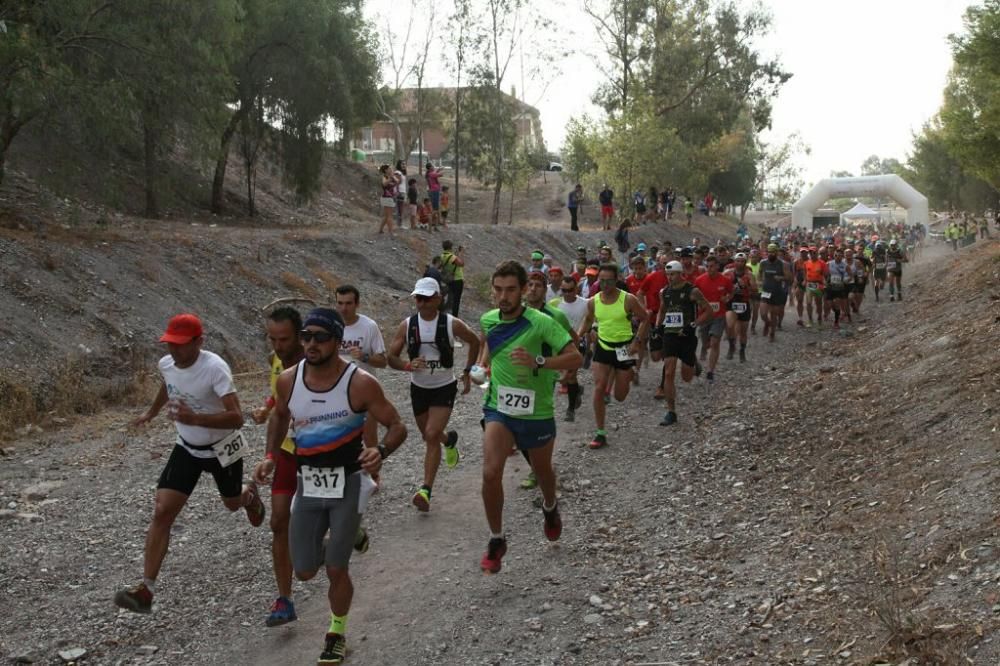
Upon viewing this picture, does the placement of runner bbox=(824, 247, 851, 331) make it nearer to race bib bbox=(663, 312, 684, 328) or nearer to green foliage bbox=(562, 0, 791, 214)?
race bib bbox=(663, 312, 684, 328)

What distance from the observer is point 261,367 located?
15.6 meters

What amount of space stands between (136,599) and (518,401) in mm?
2638

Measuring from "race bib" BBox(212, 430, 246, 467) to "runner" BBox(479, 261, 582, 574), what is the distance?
1.61m

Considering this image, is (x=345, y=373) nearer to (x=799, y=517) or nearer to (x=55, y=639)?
(x=55, y=639)

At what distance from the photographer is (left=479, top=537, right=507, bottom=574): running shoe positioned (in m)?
6.44

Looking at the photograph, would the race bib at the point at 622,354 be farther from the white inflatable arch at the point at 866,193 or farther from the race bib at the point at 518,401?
the white inflatable arch at the point at 866,193

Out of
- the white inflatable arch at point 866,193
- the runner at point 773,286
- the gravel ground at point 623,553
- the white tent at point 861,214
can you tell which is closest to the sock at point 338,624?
the gravel ground at point 623,553

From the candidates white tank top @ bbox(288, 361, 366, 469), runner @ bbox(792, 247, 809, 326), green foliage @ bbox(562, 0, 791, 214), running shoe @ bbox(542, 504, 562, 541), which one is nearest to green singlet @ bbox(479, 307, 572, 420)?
running shoe @ bbox(542, 504, 562, 541)

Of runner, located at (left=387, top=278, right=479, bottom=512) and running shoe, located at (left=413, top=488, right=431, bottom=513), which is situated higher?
runner, located at (left=387, top=278, right=479, bottom=512)

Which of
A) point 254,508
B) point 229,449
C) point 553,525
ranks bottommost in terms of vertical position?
point 553,525

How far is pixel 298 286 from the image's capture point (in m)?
19.6

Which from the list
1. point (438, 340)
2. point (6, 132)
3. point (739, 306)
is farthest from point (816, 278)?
point (6, 132)

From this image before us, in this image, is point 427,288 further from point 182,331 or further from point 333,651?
point 333,651

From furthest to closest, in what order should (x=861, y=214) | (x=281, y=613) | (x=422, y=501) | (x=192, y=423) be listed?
(x=861, y=214) < (x=422, y=501) < (x=192, y=423) < (x=281, y=613)
